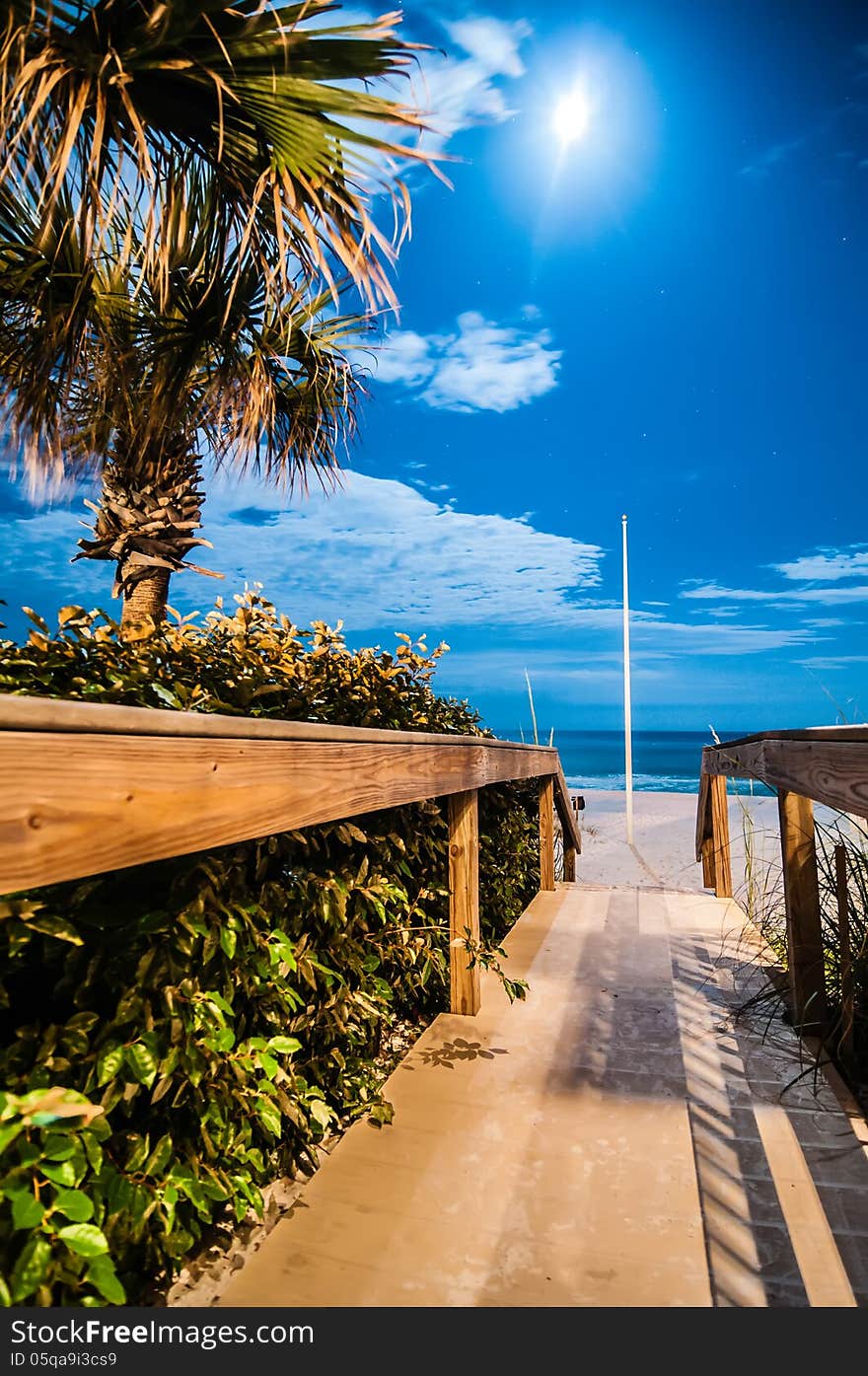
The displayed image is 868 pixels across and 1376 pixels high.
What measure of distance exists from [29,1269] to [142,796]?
549mm

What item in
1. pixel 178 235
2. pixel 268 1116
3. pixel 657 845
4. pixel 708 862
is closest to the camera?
pixel 268 1116

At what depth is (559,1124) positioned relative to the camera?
1.67 metres

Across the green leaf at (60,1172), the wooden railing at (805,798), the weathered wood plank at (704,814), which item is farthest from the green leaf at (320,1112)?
the weathered wood plank at (704,814)

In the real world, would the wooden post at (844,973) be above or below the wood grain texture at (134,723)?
below

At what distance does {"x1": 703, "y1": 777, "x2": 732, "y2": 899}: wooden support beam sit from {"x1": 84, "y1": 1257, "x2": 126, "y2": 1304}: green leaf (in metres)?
3.89

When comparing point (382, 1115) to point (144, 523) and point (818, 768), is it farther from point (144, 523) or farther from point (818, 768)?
point (144, 523)

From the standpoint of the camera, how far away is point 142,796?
724mm

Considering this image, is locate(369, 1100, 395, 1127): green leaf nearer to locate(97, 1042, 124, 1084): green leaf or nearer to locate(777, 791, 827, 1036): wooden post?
locate(97, 1042, 124, 1084): green leaf

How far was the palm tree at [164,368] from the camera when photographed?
3279 mm

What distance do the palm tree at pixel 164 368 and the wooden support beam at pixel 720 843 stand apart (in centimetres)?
354

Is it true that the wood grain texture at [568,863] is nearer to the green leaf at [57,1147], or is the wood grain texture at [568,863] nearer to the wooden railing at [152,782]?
the wooden railing at [152,782]

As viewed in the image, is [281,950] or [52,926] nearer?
[52,926]

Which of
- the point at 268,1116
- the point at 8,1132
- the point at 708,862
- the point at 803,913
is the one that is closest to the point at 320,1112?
the point at 268,1116

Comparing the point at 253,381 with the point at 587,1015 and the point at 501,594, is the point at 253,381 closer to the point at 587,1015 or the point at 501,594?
the point at 587,1015
